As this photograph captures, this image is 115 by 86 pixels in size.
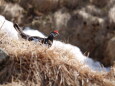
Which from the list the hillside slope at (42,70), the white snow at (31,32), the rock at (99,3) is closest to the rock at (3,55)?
the hillside slope at (42,70)

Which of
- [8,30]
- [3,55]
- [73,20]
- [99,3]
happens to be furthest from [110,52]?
[3,55]

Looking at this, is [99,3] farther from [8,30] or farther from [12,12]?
[8,30]

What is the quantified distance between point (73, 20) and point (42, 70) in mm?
5263

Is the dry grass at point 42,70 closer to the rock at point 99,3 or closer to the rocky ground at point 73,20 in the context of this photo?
the rocky ground at point 73,20

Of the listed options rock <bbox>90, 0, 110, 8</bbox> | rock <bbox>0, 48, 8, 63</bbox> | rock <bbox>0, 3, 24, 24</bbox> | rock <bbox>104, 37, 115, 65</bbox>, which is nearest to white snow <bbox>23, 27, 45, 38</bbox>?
rock <bbox>0, 3, 24, 24</bbox>

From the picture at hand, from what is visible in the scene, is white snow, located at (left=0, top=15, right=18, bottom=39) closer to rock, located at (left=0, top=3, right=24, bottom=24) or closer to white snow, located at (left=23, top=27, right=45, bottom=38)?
white snow, located at (left=23, top=27, right=45, bottom=38)

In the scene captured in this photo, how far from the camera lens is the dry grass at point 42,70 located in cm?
387

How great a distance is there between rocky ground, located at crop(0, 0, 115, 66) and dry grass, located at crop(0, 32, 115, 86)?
4486 mm

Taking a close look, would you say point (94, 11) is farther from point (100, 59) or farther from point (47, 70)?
point (47, 70)

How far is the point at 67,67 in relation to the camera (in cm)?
410

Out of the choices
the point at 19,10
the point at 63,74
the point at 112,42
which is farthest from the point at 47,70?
the point at 19,10

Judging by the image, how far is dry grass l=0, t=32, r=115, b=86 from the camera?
387cm

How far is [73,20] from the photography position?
29.9 feet

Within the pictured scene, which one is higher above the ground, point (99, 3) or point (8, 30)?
point (99, 3)
